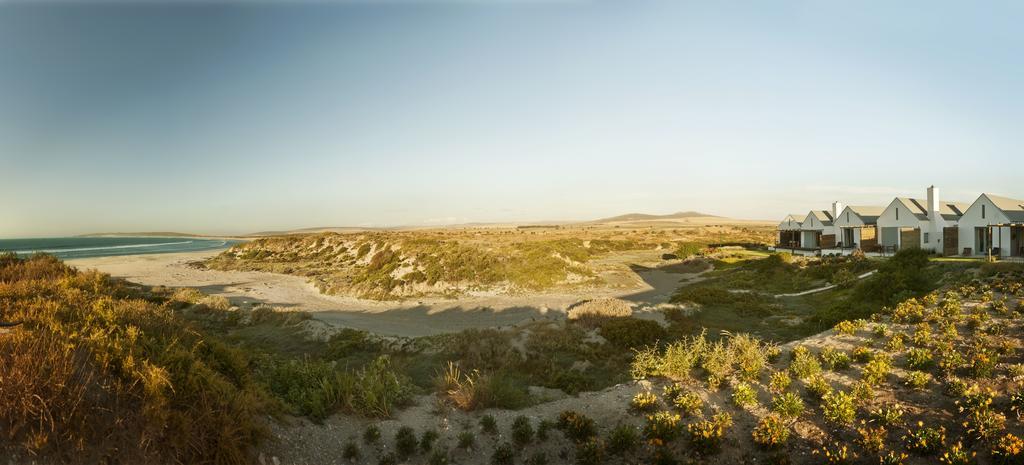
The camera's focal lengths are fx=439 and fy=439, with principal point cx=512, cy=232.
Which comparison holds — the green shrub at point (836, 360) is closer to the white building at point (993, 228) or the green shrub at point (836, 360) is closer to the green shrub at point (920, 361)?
the green shrub at point (920, 361)

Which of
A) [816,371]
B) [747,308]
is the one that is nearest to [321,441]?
[816,371]

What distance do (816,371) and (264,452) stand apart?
10052 millimetres

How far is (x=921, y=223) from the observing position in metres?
34.0

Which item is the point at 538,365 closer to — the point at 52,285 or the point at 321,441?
the point at 321,441

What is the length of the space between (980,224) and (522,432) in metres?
39.0

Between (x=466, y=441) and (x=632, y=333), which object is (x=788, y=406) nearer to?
(x=466, y=441)

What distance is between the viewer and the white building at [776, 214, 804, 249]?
49403 mm

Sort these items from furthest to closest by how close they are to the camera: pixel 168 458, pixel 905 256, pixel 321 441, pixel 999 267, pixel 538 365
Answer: pixel 905 256
pixel 999 267
pixel 538 365
pixel 321 441
pixel 168 458

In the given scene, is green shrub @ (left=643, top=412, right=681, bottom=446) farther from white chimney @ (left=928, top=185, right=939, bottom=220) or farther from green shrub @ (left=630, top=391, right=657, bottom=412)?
white chimney @ (left=928, top=185, right=939, bottom=220)

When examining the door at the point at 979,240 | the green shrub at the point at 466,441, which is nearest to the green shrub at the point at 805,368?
the green shrub at the point at 466,441

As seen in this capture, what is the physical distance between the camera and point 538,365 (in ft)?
42.5

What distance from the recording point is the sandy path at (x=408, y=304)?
21.6 meters

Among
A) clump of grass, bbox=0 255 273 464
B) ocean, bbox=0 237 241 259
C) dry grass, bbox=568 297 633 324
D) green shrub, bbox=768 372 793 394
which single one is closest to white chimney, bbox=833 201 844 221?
dry grass, bbox=568 297 633 324

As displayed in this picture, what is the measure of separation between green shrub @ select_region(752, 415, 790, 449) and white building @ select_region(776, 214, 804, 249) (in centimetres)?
4889
